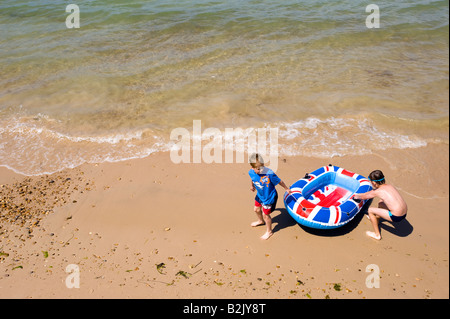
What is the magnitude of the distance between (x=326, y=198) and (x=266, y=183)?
5.56ft

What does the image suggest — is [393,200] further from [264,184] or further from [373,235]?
[264,184]

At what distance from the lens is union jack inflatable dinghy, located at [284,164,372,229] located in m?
5.29

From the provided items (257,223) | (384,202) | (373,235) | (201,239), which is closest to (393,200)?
(384,202)

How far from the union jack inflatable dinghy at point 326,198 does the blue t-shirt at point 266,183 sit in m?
0.54

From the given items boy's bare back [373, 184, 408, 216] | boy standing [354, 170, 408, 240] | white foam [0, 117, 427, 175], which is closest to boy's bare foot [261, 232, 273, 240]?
boy standing [354, 170, 408, 240]

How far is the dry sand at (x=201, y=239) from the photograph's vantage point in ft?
15.2

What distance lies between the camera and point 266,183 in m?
5.09

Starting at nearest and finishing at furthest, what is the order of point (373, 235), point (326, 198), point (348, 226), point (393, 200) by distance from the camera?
point (393, 200), point (373, 235), point (348, 226), point (326, 198)

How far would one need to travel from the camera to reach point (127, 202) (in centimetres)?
630

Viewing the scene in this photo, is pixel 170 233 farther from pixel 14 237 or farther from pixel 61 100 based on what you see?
pixel 61 100

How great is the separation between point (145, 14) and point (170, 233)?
12943 mm

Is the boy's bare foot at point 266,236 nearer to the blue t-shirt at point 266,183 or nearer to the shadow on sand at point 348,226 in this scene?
the shadow on sand at point 348,226

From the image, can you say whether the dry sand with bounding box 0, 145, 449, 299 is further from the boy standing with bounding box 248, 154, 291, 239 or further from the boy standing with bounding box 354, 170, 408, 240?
the boy standing with bounding box 248, 154, 291, 239

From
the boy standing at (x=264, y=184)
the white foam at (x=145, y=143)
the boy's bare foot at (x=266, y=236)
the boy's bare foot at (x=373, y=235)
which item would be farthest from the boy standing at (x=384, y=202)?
the white foam at (x=145, y=143)
